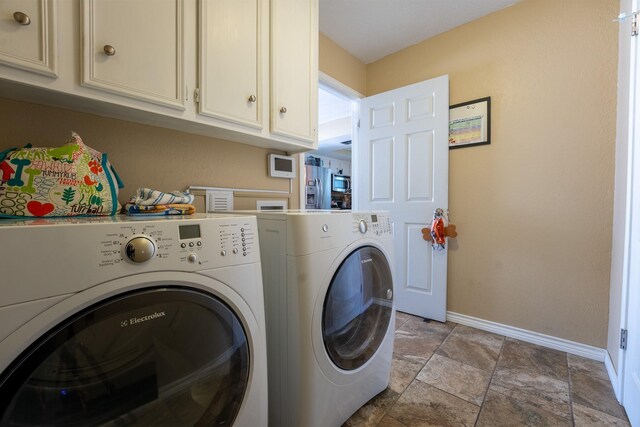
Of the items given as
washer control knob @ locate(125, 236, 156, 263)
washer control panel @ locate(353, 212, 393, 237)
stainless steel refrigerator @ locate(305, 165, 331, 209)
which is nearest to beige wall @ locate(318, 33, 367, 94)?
washer control panel @ locate(353, 212, 393, 237)

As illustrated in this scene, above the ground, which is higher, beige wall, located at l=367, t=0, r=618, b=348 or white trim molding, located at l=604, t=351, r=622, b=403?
beige wall, located at l=367, t=0, r=618, b=348

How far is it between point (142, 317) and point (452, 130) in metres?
2.41

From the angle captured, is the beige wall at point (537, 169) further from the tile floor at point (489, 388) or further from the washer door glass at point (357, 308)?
the washer door glass at point (357, 308)

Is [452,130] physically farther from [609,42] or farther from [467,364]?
[467,364]

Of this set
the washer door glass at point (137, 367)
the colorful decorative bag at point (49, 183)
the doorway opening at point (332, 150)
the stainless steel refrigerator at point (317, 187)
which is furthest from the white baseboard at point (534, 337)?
the stainless steel refrigerator at point (317, 187)

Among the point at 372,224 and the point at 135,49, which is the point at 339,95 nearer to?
the point at 372,224

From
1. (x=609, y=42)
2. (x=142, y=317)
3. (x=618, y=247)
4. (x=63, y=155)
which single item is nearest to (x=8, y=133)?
(x=63, y=155)

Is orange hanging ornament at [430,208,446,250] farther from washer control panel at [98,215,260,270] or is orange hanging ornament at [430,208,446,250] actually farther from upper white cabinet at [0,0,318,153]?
washer control panel at [98,215,260,270]

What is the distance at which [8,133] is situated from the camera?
910 mm

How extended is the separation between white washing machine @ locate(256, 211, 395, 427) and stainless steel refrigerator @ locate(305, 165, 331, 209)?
387 cm

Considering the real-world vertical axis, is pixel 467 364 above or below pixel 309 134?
below

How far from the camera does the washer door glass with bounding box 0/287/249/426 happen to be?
51 cm

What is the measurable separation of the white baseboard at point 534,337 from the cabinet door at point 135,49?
246 cm

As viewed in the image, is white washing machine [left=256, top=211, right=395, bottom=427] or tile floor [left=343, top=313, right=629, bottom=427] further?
tile floor [left=343, top=313, right=629, bottom=427]
